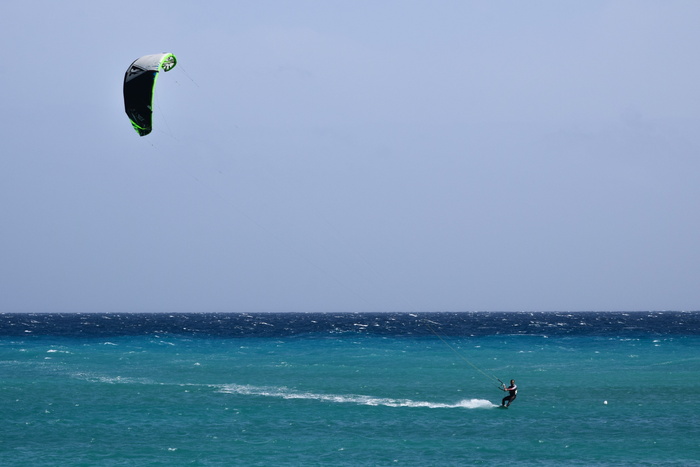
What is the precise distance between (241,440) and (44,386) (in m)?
20.0

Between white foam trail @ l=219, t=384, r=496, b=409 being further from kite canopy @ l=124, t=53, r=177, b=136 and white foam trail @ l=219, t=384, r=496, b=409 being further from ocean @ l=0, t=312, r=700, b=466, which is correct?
kite canopy @ l=124, t=53, r=177, b=136

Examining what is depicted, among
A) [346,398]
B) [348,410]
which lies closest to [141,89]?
[348,410]

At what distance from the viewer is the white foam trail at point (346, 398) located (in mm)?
37875

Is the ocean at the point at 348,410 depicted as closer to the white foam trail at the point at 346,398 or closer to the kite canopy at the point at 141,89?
the white foam trail at the point at 346,398

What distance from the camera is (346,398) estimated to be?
40375mm

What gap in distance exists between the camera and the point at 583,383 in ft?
152

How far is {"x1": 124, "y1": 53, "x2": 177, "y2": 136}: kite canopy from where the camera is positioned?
29.8 metres

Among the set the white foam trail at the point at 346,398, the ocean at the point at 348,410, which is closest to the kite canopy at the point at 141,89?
the ocean at the point at 348,410

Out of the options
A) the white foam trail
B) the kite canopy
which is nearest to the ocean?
the white foam trail

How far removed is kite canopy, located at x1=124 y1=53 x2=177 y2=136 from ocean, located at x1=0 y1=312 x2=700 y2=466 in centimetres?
1227

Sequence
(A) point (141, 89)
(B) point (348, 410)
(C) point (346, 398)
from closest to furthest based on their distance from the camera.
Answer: (A) point (141, 89), (B) point (348, 410), (C) point (346, 398)

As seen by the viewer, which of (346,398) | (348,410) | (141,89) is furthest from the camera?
(346,398)

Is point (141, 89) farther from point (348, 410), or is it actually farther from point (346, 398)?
point (346, 398)

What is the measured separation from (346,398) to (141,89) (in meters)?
19.1
